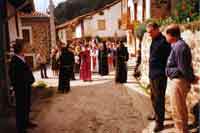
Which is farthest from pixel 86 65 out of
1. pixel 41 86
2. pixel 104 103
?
pixel 104 103

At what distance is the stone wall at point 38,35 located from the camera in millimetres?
27031

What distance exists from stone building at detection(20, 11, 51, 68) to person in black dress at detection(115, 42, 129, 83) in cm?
1615

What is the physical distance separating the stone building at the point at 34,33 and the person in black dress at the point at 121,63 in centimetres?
1615

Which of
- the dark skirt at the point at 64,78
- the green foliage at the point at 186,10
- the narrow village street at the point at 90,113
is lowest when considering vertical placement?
the narrow village street at the point at 90,113

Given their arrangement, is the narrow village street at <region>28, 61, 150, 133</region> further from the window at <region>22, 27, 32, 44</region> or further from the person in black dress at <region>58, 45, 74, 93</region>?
the window at <region>22, 27, 32, 44</region>

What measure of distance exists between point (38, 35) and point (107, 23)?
1144 cm

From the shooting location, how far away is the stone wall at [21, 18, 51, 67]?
88.7 ft

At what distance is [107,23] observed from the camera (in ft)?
120

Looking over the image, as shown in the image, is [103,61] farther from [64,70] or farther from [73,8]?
[73,8]

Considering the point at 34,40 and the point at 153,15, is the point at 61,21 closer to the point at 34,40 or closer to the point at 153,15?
the point at 34,40

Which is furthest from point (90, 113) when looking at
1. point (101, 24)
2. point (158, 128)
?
point (101, 24)

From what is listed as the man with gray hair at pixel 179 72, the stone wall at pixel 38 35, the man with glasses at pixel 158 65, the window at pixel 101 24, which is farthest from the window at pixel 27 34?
the man with gray hair at pixel 179 72

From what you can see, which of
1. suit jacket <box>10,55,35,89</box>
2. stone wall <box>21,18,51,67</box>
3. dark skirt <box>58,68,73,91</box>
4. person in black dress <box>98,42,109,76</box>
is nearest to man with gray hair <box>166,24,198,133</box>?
suit jacket <box>10,55,35,89</box>

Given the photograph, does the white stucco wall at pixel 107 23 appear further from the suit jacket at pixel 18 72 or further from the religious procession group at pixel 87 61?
the suit jacket at pixel 18 72
